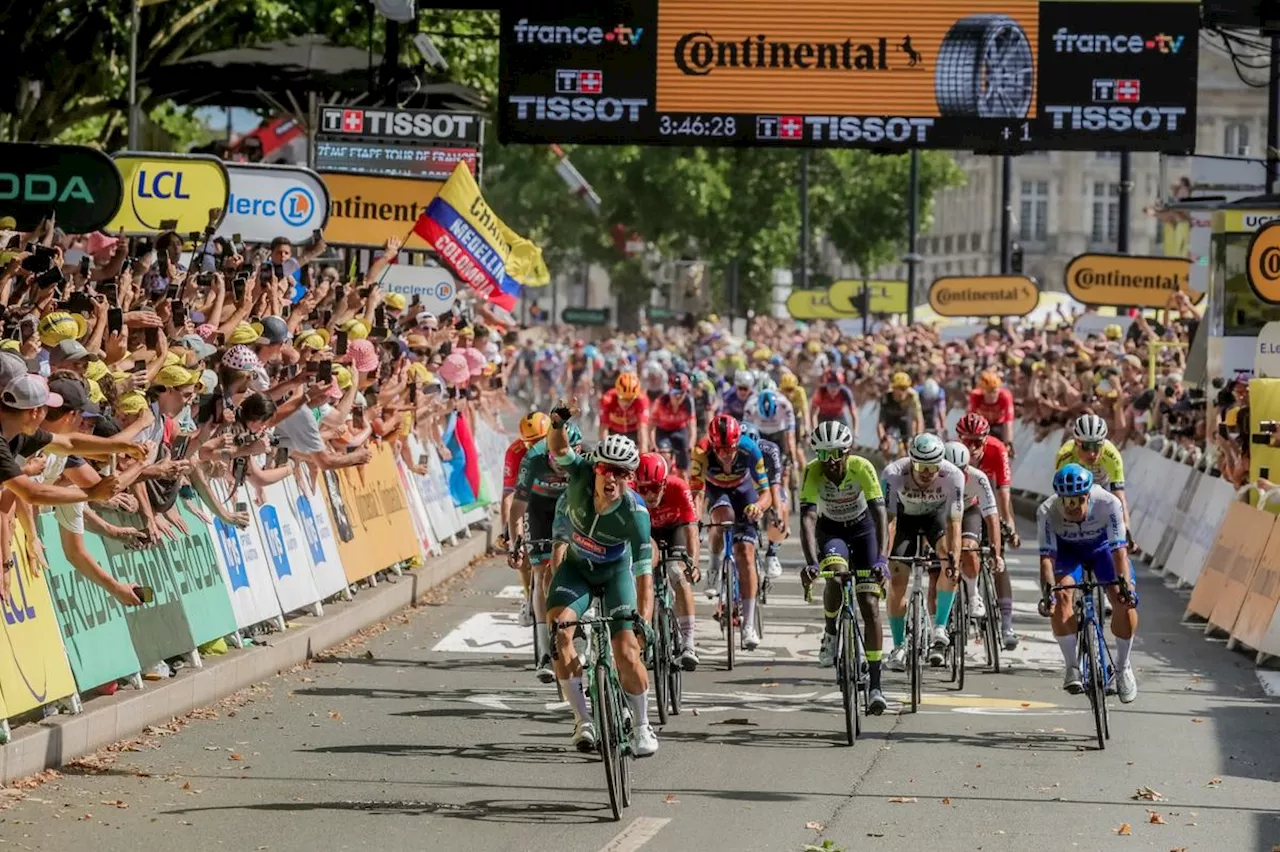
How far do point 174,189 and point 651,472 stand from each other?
153 inches

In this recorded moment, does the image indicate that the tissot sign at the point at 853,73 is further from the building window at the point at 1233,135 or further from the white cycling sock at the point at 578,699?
the building window at the point at 1233,135

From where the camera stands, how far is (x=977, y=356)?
3934 cm

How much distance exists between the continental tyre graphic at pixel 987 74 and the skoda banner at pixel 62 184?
9522 mm

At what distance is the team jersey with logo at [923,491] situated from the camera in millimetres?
14883

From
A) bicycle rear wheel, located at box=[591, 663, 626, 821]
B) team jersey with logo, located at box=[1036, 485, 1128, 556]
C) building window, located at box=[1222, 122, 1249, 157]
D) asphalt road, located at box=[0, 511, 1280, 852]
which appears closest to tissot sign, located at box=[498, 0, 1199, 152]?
asphalt road, located at box=[0, 511, 1280, 852]

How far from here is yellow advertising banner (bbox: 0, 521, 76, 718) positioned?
10.4 m

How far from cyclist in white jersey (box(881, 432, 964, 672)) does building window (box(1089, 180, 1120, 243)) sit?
343 ft

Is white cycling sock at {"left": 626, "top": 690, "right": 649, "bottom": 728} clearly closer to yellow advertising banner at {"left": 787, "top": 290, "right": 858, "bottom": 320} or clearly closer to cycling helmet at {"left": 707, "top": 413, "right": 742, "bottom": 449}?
cycling helmet at {"left": 707, "top": 413, "right": 742, "bottom": 449}

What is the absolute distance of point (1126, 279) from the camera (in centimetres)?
3183

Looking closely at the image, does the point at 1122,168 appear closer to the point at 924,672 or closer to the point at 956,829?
the point at 924,672

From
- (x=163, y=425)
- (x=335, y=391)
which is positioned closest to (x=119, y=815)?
(x=163, y=425)

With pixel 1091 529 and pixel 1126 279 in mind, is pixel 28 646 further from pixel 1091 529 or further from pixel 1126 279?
pixel 1126 279

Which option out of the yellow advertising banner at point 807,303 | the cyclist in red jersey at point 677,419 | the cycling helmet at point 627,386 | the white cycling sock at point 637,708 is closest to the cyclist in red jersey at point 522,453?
the cycling helmet at point 627,386

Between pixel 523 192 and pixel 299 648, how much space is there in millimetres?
77033
